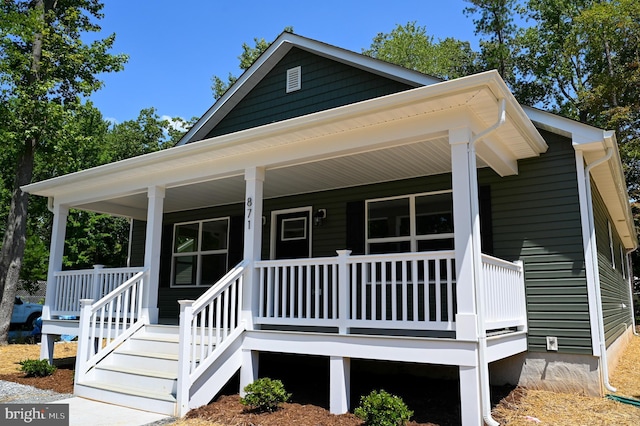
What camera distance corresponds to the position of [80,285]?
8.70 metres

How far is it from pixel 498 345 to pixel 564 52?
21836 millimetres

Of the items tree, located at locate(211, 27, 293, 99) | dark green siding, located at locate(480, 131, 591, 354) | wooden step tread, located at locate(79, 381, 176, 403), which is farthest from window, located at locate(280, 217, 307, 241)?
tree, located at locate(211, 27, 293, 99)

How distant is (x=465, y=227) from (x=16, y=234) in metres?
12.4

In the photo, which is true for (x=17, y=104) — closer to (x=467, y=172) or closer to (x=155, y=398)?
(x=155, y=398)

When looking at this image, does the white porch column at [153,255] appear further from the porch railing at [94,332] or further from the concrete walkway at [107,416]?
the concrete walkway at [107,416]

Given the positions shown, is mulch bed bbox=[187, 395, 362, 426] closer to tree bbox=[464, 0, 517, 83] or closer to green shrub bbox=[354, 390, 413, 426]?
green shrub bbox=[354, 390, 413, 426]

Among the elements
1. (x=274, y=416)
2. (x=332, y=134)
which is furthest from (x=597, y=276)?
(x=274, y=416)

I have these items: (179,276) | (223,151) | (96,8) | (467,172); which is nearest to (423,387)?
(467,172)

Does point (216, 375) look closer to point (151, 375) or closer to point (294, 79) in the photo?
point (151, 375)

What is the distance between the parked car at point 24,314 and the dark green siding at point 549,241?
1401 centimetres

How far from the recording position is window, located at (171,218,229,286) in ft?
33.6

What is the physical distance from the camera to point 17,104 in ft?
43.2

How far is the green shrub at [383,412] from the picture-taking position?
4645 millimetres

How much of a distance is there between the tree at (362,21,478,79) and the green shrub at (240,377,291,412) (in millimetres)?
25377
